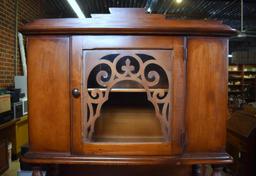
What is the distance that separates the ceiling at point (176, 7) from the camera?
568 cm

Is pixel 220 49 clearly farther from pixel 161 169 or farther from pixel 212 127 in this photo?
pixel 161 169

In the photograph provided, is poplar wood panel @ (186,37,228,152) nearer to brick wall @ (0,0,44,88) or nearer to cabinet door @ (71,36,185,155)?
cabinet door @ (71,36,185,155)

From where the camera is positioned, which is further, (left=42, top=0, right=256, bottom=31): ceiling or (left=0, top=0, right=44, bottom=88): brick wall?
(left=42, top=0, right=256, bottom=31): ceiling

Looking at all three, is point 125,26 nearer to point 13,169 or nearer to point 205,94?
point 205,94

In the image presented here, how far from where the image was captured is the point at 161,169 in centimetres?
135

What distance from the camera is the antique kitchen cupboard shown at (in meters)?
0.92

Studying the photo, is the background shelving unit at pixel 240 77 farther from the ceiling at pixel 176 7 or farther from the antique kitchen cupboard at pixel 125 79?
the antique kitchen cupboard at pixel 125 79

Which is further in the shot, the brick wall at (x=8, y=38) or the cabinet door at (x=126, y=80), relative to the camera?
the brick wall at (x=8, y=38)

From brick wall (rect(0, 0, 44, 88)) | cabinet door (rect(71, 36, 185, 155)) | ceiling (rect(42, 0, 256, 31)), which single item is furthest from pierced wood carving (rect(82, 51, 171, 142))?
ceiling (rect(42, 0, 256, 31))

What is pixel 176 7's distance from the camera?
6105mm

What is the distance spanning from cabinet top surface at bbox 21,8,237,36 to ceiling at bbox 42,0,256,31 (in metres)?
4.75

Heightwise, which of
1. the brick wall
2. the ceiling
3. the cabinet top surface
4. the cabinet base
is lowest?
the cabinet base

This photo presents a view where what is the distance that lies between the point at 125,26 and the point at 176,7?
558cm

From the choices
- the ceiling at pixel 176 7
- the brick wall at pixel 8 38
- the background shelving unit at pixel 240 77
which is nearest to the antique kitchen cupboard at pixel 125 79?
the brick wall at pixel 8 38
